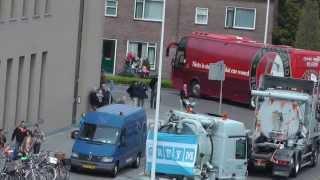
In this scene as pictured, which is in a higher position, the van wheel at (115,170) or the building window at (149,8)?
the building window at (149,8)

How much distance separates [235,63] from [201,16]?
46.4 feet

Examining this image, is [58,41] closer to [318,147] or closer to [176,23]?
[318,147]

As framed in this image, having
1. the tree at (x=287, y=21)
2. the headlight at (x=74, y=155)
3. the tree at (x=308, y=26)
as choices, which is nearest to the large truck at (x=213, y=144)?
the headlight at (x=74, y=155)

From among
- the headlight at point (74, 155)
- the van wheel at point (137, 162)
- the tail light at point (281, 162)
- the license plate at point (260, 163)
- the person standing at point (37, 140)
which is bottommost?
the van wheel at point (137, 162)

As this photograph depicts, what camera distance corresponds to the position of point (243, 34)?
6969cm

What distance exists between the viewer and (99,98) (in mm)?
48188

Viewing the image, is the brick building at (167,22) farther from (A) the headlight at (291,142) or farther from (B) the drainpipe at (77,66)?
(A) the headlight at (291,142)

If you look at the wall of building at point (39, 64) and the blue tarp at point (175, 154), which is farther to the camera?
the wall of building at point (39, 64)

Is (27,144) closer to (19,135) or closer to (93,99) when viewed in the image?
(19,135)

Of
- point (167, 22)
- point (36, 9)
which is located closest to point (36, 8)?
point (36, 9)

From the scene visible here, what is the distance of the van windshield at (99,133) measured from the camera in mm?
37375

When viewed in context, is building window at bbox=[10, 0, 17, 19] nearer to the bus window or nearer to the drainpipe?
the drainpipe

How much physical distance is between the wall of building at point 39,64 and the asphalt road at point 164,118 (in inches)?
58.1

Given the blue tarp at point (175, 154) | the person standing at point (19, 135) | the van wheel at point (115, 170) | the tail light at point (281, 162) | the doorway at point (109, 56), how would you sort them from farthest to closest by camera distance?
the doorway at point (109, 56) → the tail light at point (281, 162) → the person standing at point (19, 135) → the van wheel at point (115, 170) → the blue tarp at point (175, 154)
